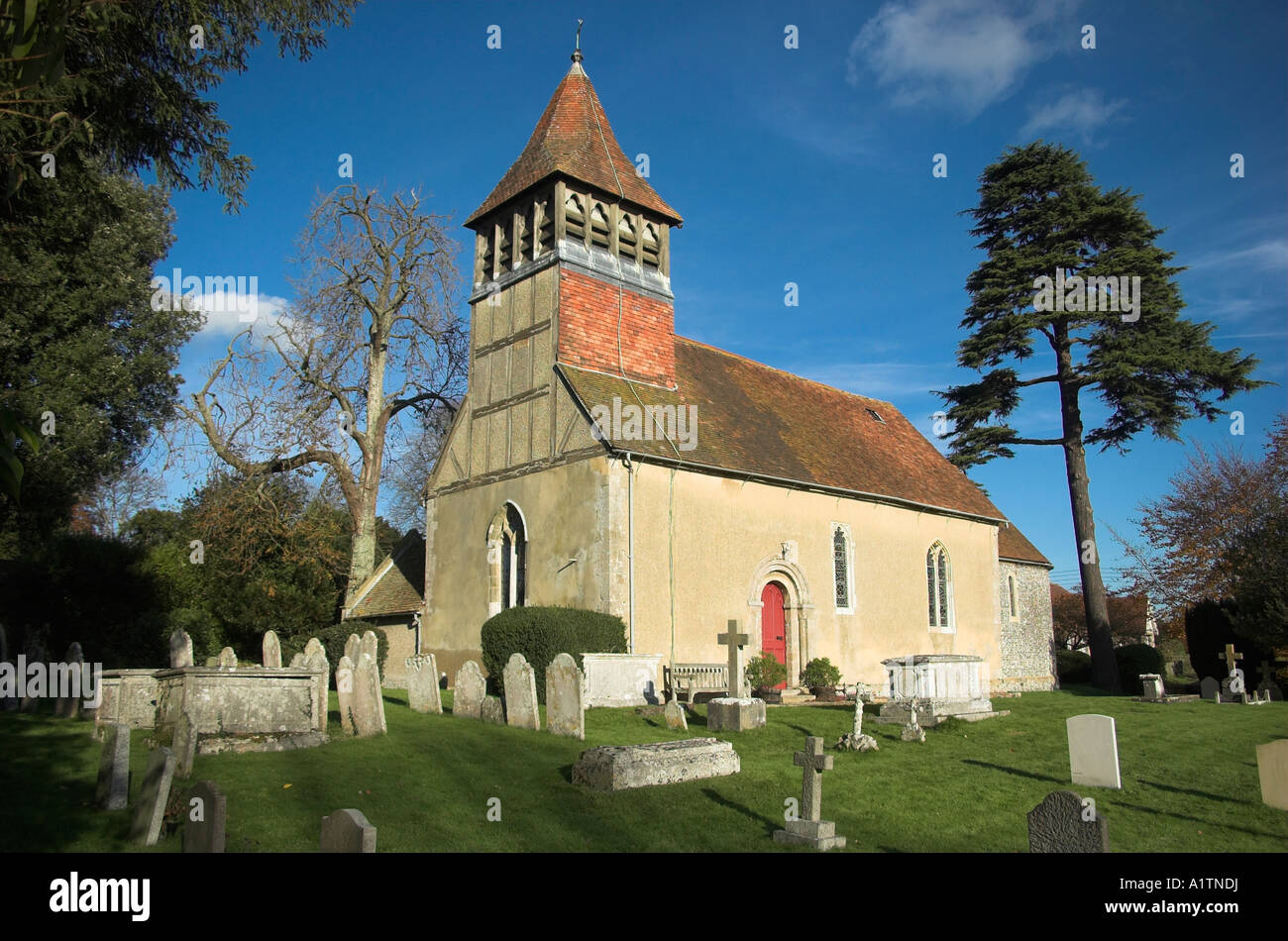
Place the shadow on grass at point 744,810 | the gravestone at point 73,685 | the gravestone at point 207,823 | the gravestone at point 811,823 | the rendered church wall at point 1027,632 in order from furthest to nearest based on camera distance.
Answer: the rendered church wall at point 1027,632
the gravestone at point 73,685
the shadow on grass at point 744,810
the gravestone at point 811,823
the gravestone at point 207,823

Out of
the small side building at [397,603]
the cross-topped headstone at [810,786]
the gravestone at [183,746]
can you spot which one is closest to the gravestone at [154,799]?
the gravestone at [183,746]

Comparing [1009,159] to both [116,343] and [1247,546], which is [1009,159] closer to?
[1247,546]

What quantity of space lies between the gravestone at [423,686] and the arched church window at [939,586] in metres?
16.4

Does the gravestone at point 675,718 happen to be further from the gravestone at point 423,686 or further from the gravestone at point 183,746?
the gravestone at point 183,746

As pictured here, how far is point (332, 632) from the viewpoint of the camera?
23.6m

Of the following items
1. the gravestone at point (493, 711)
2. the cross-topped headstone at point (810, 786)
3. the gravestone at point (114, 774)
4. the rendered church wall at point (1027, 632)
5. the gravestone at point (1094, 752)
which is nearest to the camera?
the cross-topped headstone at point (810, 786)

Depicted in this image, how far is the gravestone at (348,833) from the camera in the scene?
4.80 m

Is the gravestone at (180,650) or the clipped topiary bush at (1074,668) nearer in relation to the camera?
the gravestone at (180,650)

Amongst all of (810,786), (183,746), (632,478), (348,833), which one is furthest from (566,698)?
(348,833)

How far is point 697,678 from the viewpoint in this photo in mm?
18281

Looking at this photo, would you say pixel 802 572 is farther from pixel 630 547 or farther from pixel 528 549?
pixel 528 549

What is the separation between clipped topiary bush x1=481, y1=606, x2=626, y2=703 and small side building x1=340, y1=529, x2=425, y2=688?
672 cm

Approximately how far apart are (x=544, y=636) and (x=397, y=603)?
9686 millimetres
